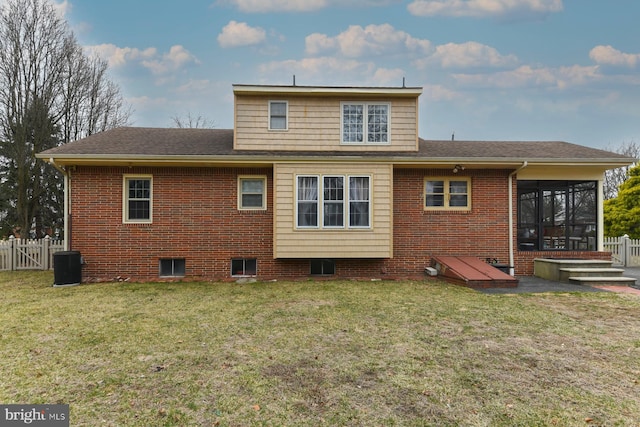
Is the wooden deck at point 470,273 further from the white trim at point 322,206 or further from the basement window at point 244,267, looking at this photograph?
the basement window at point 244,267

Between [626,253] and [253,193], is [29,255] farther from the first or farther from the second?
[626,253]

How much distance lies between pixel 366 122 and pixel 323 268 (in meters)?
4.70

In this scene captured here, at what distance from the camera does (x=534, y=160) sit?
9.01 m

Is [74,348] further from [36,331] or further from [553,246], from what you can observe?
[553,246]

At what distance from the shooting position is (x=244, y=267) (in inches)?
364

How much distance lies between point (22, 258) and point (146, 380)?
12.1 metres

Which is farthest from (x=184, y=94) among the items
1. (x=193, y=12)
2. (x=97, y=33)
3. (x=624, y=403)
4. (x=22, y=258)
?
(x=624, y=403)

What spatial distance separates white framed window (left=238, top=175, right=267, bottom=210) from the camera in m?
9.20

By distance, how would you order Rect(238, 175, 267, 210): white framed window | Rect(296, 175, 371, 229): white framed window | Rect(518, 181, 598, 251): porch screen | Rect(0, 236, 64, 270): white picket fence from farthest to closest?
1. Rect(0, 236, 64, 270): white picket fence
2. Rect(518, 181, 598, 251): porch screen
3. Rect(238, 175, 267, 210): white framed window
4. Rect(296, 175, 371, 229): white framed window

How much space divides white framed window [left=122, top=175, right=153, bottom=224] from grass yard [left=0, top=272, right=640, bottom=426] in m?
2.97

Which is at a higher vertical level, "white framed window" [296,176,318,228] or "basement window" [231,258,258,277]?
"white framed window" [296,176,318,228]

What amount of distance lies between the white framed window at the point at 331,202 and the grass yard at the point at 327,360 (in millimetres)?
2563

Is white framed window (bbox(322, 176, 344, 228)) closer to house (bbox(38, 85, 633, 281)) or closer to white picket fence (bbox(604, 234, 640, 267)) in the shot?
house (bbox(38, 85, 633, 281))

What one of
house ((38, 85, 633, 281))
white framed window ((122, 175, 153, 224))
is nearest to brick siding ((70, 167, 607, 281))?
Result: house ((38, 85, 633, 281))
